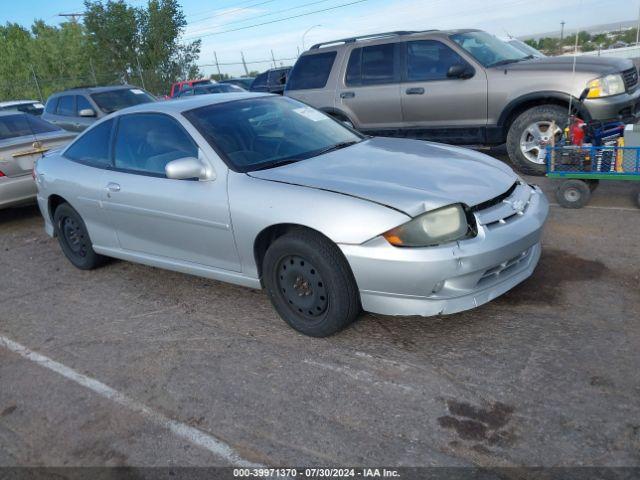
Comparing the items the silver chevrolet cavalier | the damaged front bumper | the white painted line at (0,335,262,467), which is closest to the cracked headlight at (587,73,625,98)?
the silver chevrolet cavalier

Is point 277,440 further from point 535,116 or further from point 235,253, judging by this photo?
point 535,116

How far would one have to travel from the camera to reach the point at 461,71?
7.52 metres

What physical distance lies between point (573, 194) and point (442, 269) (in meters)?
3.28

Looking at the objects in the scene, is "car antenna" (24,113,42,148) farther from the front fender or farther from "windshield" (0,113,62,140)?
the front fender

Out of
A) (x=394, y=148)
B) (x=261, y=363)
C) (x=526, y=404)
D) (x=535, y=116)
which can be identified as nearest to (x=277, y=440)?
(x=261, y=363)

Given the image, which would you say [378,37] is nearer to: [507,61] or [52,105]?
[507,61]

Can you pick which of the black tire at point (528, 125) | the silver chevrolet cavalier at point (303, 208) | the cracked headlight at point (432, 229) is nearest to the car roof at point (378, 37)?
the black tire at point (528, 125)

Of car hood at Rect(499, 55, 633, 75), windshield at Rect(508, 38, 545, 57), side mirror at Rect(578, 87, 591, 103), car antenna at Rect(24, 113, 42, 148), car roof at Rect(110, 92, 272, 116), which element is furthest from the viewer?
windshield at Rect(508, 38, 545, 57)

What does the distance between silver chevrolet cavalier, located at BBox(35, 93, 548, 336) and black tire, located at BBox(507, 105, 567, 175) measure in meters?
2.97

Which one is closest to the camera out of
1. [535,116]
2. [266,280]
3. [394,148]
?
[266,280]

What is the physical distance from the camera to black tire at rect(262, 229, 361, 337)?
3436 mm

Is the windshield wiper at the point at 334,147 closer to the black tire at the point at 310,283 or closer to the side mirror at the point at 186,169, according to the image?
the side mirror at the point at 186,169

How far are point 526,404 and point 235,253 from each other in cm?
206

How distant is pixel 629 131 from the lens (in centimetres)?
547
